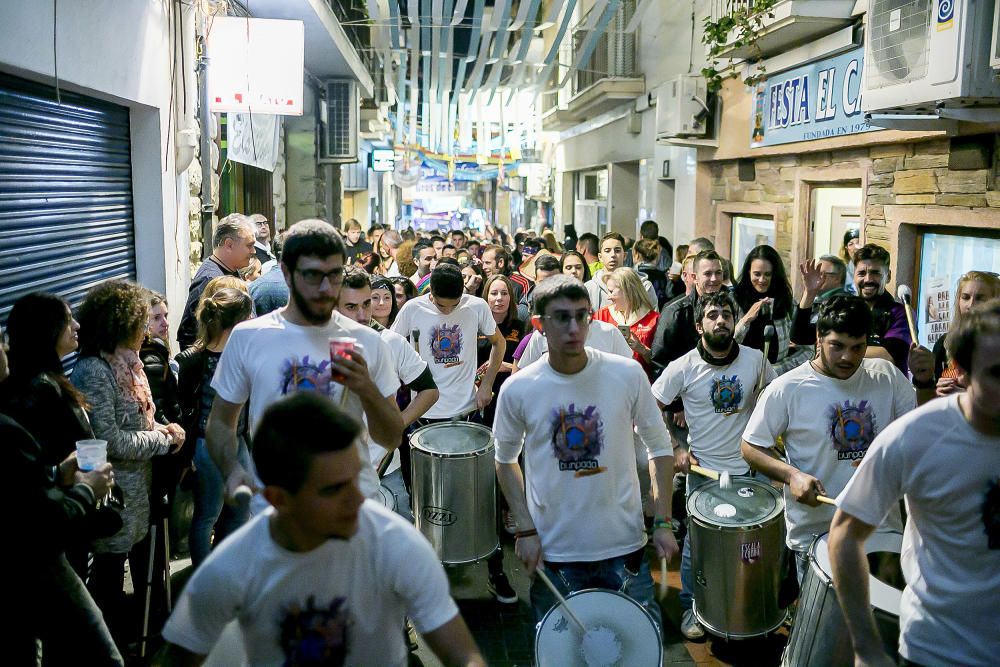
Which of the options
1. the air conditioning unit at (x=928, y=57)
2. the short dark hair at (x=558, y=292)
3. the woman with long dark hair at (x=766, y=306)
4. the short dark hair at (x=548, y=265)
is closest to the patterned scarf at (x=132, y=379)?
the short dark hair at (x=558, y=292)

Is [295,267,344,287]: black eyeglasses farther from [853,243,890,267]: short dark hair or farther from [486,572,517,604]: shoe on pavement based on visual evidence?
[853,243,890,267]: short dark hair

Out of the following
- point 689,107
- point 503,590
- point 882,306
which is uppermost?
point 689,107

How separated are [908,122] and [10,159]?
6.02 meters

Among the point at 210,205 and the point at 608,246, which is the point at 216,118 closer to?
the point at 210,205

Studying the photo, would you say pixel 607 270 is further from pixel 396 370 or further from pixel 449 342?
pixel 396 370

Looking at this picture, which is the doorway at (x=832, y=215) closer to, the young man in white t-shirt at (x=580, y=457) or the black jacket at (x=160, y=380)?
the young man in white t-shirt at (x=580, y=457)

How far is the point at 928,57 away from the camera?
6.12 m

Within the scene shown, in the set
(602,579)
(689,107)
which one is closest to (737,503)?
(602,579)

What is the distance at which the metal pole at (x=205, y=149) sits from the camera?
8.35 meters

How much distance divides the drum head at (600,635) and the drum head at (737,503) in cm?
123

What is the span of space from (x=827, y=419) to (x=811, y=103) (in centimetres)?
652

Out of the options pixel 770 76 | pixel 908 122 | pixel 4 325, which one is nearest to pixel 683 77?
pixel 770 76

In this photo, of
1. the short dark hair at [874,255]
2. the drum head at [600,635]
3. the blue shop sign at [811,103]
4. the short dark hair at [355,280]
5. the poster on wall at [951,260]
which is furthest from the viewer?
the blue shop sign at [811,103]

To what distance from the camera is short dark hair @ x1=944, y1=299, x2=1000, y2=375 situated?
2623 mm
